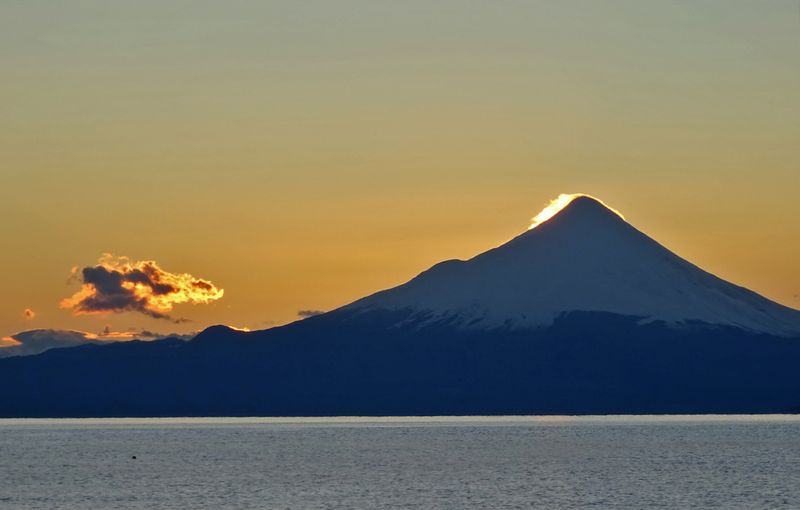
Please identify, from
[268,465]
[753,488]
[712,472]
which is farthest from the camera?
[268,465]

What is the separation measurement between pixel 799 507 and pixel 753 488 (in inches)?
904

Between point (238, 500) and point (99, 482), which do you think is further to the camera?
point (99, 482)

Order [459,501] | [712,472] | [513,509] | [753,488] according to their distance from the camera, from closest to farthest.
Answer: [513,509]
[459,501]
[753,488]
[712,472]

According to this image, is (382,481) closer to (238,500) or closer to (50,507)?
(238,500)

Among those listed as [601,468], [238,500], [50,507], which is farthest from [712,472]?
[50,507]

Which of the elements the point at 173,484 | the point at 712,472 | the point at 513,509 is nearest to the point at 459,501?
the point at 513,509

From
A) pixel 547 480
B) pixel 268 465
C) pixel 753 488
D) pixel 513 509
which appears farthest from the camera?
pixel 268 465

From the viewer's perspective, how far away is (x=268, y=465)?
19850cm

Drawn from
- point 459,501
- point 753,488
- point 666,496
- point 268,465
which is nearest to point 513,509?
point 459,501

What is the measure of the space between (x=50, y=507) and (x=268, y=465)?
66879mm

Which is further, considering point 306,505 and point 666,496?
point 666,496

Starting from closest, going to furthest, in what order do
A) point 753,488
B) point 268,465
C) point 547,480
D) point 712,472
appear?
point 753,488
point 547,480
point 712,472
point 268,465

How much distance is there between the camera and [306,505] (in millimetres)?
131625

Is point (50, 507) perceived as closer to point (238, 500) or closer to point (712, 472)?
point (238, 500)
